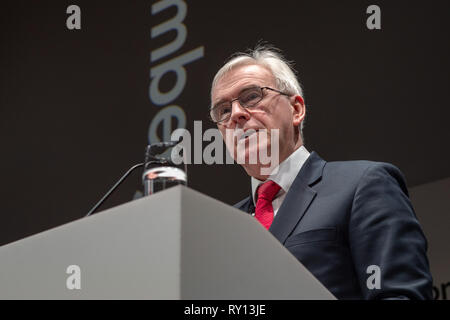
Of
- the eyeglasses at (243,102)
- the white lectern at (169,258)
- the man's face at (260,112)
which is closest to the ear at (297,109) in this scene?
the man's face at (260,112)

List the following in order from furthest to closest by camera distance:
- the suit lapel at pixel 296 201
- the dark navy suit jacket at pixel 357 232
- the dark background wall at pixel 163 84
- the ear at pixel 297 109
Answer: the dark background wall at pixel 163 84
the ear at pixel 297 109
the suit lapel at pixel 296 201
the dark navy suit jacket at pixel 357 232

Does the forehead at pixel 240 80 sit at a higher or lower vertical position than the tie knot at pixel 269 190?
higher

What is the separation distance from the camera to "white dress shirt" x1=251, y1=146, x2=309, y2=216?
4.62 ft

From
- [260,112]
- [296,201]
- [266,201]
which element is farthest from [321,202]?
[260,112]

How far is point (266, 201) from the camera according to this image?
1395mm

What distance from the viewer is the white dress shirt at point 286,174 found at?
1.41m

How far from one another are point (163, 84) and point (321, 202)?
1.73m

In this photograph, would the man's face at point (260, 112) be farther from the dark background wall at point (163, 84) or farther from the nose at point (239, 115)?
the dark background wall at point (163, 84)

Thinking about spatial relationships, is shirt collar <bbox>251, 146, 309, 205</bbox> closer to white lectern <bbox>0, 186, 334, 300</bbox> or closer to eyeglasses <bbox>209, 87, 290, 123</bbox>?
eyeglasses <bbox>209, 87, 290, 123</bbox>

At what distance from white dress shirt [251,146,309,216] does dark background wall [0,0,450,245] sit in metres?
1.37

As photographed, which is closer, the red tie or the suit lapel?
the suit lapel

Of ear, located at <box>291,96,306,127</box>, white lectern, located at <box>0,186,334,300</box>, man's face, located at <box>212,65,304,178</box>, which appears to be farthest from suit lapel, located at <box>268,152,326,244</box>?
white lectern, located at <box>0,186,334,300</box>

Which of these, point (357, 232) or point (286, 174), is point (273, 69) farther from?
point (357, 232)

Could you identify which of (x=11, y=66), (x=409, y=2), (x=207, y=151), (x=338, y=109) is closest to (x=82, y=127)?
(x=11, y=66)
